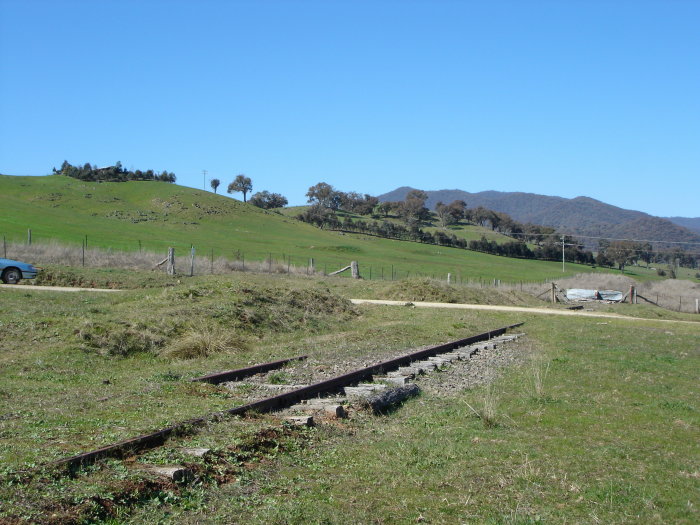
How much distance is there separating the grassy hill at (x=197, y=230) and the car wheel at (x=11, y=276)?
29.7m

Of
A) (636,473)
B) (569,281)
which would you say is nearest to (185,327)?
(636,473)

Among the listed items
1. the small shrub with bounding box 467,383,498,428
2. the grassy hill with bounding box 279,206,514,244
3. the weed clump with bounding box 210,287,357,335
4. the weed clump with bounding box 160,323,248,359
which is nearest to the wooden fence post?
the weed clump with bounding box 210,287,357,335

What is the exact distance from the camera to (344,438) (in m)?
8.48

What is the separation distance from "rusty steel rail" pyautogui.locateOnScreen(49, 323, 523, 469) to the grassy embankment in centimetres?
23

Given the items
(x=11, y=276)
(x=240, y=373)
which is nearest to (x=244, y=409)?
(x=240, y=373)

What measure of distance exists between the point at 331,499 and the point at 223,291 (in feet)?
52.4

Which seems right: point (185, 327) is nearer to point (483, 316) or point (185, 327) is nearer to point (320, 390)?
point (320, 390)

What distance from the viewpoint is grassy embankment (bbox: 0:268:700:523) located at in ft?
19.2

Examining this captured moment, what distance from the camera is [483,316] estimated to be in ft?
100.0

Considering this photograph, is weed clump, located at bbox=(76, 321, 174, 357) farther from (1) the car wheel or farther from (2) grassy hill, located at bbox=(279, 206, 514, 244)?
(2) grassy hill, located at bbox=(279, 206, 514, 244)

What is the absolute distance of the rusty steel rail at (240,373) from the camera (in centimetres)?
1170

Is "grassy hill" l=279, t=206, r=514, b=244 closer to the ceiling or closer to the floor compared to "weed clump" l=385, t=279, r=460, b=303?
closer to the ceiling

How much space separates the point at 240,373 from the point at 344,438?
459 cm

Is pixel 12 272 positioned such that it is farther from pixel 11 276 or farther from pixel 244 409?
pixel 244 409
